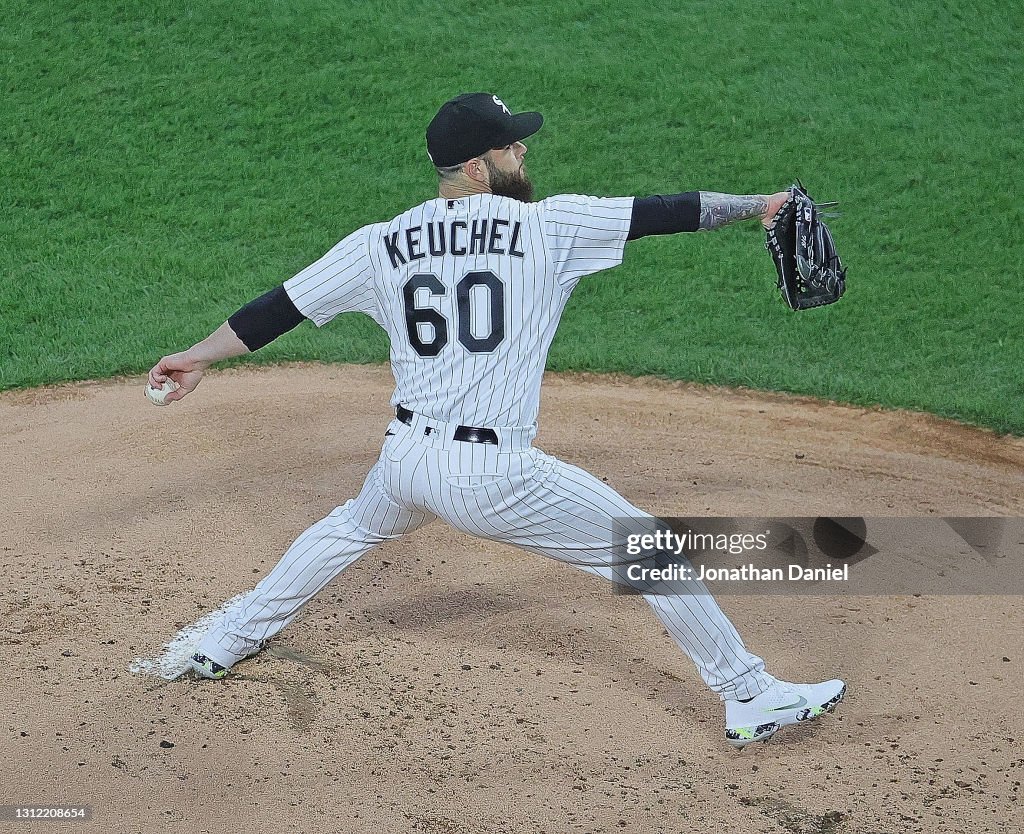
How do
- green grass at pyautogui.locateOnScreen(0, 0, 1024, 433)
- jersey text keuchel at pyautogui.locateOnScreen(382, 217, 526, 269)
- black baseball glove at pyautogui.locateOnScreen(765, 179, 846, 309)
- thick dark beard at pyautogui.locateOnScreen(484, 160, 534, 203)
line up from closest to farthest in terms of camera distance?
jersey text keuchel at pyautogui.locateOnScreen(382, 217, 526, 269) → thick dark beard at pyautogui.locateOnScreen(484, 160, 534, 203) → black baseball glove at pyautogui.locateOnScreen(765, 179, 846, 309) → green grass at pyautogui.locateOnScreen(0, 0, 1024, 433)

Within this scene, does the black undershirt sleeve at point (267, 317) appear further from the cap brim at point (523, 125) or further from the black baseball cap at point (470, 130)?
the cap brim at point (523, 125)

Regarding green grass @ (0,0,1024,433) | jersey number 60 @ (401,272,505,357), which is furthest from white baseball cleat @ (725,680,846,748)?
green grass @ (0,0,1024,433)

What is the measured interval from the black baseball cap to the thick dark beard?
0.07 metres

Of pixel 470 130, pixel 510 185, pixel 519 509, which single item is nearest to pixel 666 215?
pixel 510 185

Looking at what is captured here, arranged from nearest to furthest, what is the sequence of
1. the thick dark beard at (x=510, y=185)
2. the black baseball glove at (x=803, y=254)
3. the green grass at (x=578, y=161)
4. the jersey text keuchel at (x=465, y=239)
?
the jersey text keuchel at (x=465, y=239)
the thick dark beard at (x=510, y=185)
the black baseball glove at (x=803, y=254)
the green grass at (x=578, y=161)

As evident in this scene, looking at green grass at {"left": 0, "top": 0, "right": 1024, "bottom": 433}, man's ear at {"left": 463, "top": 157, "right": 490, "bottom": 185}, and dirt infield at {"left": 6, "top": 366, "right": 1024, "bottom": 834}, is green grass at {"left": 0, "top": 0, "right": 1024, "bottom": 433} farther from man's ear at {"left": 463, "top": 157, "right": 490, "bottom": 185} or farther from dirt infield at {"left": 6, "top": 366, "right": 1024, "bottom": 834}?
man's ear at {"left": 463, "top": 157, "right": 490, "bottom": 185}

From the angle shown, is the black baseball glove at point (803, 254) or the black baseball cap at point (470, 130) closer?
the black baseball cap at point (470, 130)

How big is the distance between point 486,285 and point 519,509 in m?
0.61

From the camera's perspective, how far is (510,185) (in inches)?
136

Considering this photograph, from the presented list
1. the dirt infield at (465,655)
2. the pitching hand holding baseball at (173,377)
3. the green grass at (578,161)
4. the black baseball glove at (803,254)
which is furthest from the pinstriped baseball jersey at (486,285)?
the green grass at (578,161)

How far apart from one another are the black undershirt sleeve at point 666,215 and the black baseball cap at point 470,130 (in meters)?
0.36

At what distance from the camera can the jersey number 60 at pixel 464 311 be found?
3287mm

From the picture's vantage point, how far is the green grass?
6801mm

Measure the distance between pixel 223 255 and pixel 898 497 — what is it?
14.5 feet
